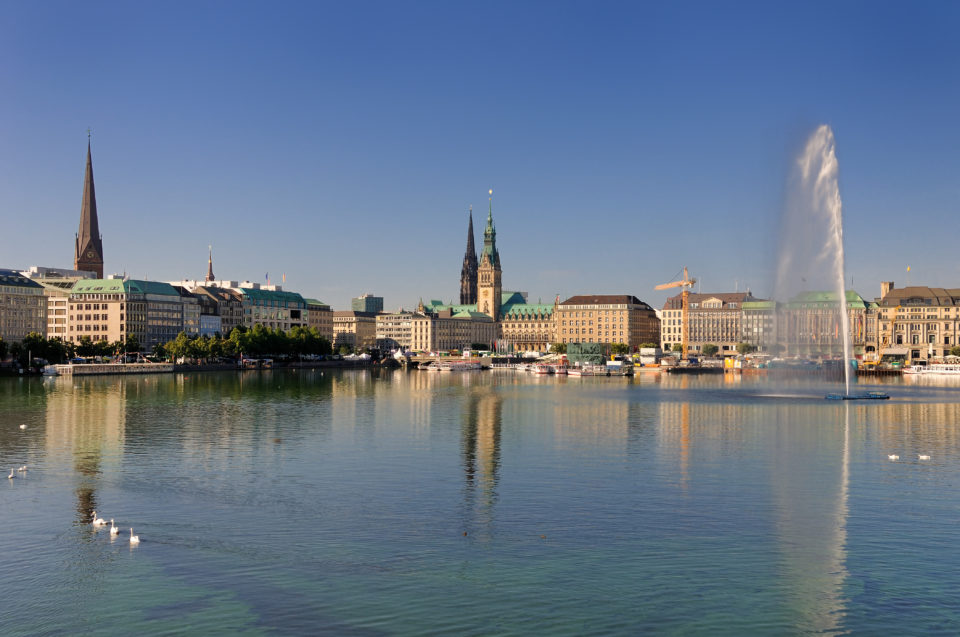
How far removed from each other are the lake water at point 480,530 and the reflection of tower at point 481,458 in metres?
0.22

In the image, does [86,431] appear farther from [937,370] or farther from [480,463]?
[937,370]

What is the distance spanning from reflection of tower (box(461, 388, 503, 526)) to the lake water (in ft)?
0.73

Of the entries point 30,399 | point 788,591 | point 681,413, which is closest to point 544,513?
point 788,591

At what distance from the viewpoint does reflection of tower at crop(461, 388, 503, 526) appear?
3844 centimetres

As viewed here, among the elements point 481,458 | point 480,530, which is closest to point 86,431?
point 481,458

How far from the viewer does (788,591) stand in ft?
91.7

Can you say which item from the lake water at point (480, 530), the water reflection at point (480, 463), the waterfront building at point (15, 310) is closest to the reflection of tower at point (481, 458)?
the water reflection at point (480, 463)

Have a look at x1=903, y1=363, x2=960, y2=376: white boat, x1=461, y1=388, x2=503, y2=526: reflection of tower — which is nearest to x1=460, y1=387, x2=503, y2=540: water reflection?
x1=461, y1=388, x2=503, y2=526: reflection of tower

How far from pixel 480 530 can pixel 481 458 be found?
18.2 m

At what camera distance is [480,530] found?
34.4 meters

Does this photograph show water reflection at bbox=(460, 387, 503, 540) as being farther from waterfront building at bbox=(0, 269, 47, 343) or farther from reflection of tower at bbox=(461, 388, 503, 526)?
waterfront building at bbox=(0, 269, 47, 343)

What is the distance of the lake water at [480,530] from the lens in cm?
2588

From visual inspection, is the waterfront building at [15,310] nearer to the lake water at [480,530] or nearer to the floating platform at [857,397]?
the lake water at [480,530]

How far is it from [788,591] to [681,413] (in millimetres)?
55778
